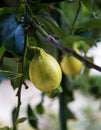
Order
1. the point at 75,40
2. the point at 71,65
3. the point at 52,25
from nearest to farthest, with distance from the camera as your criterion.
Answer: the point at 75,40, the point at 52,25, the point at 71,65

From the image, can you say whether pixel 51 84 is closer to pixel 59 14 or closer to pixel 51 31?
pixel 51 31

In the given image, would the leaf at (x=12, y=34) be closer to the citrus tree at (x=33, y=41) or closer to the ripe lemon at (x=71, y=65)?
the citrus tree at (x=33, y=41)

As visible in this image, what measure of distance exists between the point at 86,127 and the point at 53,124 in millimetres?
210

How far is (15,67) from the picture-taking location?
55 cm

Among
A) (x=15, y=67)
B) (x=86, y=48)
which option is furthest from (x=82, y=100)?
(x=15, y=67)

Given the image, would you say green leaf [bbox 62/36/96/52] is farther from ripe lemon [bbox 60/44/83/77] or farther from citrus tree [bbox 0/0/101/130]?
ripe lemon [bbox 60/44/83/77]

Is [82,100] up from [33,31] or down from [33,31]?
down

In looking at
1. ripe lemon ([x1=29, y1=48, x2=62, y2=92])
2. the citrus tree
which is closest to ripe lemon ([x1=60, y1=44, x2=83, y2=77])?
the citrus tree

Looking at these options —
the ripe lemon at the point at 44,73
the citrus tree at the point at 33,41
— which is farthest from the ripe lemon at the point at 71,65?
the ripe lemon at the point at 44,73

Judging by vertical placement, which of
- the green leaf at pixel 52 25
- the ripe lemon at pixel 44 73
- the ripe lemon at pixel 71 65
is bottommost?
the ripe lemon at pixel 71 65

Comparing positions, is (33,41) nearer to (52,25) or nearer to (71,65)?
(52,25)

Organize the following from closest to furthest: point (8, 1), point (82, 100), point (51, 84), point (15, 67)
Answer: point (51, 84) < point (15, 67) < point (8, 1) < point (82, 100)

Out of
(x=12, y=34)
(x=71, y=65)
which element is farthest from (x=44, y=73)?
(x=71, y=65)

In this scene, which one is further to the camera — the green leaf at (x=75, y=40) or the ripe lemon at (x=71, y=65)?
the ripe lemon at (x=71, y=65)
